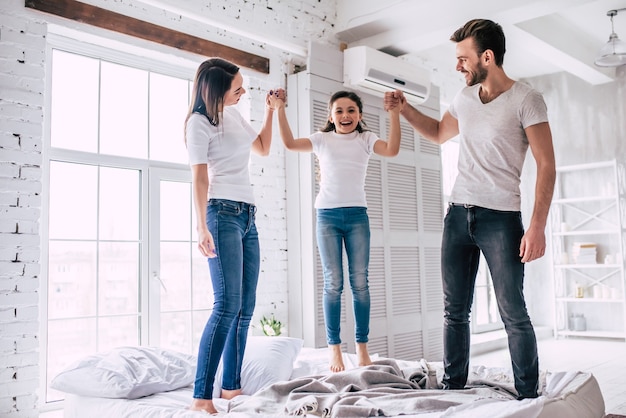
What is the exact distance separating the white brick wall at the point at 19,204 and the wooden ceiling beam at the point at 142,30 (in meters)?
0.17

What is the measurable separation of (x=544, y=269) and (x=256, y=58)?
175 inches

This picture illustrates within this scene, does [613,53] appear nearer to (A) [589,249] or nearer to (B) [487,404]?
(A) [589,249]

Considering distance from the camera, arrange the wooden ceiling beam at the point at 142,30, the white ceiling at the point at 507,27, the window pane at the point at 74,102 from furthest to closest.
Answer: the white ceiling at the point at 507,27 < the window pane at the point at 74,102 < the wooden ceiling beam at the point at 142,30

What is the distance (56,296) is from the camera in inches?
134

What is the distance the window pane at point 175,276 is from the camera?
391 centimetres

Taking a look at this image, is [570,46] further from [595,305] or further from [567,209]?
[595,305]

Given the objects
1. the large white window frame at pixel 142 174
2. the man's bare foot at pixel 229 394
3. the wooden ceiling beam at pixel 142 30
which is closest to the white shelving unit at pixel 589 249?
the wooden ceiling beam at pixel 142 30

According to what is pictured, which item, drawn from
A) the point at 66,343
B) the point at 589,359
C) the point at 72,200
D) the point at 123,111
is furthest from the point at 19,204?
the point at 589,359

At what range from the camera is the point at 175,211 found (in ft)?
13.2

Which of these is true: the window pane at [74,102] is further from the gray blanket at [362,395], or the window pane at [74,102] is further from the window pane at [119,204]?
the gray blanket at [362,395]

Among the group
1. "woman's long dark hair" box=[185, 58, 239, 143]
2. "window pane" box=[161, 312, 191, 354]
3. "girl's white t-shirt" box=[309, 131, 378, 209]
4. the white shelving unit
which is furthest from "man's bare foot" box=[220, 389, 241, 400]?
the white shelving unit

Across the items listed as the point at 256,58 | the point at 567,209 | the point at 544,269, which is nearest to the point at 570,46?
the point at 567,209

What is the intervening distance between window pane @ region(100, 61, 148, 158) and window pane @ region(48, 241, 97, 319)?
0.65 m

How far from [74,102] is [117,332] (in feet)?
4.74
